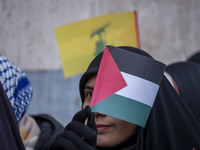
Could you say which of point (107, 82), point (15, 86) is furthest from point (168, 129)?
point (15, 86)

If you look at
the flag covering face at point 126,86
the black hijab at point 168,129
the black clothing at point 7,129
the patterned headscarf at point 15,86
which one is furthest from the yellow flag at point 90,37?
the black clothing at point 7,129

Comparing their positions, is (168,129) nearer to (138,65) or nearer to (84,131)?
(138,65)

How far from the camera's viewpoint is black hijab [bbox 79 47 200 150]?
1526 mm

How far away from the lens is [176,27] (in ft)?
14.5

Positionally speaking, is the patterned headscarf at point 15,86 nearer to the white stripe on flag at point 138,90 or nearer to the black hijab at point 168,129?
the black hijab at point 168,129

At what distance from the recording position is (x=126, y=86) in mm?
1393

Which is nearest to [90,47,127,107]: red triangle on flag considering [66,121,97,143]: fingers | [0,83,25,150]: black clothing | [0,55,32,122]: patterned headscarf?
[66,121,97,143]: fingers

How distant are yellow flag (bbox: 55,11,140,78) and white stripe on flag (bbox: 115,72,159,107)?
2.11 ft

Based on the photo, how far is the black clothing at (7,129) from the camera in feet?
3.67

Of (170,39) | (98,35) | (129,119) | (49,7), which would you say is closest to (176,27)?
(170,39)

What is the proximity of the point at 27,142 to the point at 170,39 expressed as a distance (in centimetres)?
315

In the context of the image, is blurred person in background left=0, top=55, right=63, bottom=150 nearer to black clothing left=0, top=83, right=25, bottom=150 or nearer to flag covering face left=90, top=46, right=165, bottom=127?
black clothing left=0, top=83, right=25, bottom=150

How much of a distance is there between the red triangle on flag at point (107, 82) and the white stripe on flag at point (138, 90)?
2 cm

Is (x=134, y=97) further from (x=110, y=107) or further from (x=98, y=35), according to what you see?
(x=98, y=35)
